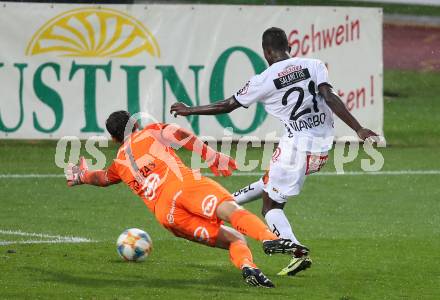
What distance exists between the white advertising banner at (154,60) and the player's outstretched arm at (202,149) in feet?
26.9

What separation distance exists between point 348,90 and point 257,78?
8629mm

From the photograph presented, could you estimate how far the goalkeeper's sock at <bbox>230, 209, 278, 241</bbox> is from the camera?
955cm

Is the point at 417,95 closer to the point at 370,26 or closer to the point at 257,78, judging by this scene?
the point at 370,26

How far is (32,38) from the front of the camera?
18609 millimetres

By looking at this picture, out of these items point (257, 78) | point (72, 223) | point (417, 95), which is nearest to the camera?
point (257, 78)

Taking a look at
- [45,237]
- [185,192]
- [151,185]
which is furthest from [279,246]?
[45,237]

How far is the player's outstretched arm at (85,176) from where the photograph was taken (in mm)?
10758

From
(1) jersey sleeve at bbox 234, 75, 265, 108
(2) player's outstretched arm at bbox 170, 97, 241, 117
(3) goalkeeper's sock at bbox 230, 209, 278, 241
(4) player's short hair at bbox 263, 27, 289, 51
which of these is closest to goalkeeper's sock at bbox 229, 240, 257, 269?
(3) goalkeeper's sock at bbox 230, 209, 278, 241

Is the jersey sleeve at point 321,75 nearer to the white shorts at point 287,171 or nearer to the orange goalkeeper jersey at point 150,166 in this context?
the white shorts at point 287,171

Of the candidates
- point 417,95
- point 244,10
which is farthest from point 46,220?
point 417,95

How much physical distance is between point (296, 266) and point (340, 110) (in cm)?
142

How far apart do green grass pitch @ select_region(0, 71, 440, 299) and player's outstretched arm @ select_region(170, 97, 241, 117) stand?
1453 mm

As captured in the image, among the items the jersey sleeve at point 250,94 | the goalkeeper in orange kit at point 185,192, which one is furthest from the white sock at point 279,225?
the jersey sleeve at point 250,94

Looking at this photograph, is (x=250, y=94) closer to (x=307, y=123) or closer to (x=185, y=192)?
(x=307, y=123)
